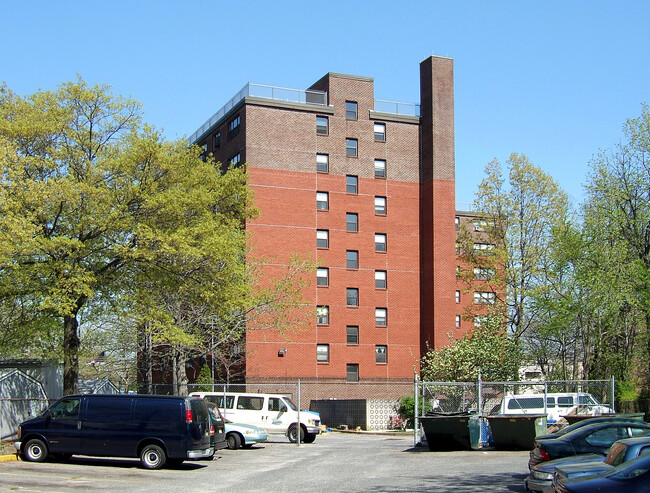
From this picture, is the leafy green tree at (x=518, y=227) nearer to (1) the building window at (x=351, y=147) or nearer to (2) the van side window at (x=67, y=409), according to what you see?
(1) the building window at (x=351, y=147)

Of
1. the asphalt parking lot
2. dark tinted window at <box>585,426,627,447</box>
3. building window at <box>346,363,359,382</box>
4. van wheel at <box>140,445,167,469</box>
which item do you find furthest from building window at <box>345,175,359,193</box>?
dark tinted window at <box>585,426,627,447</box>

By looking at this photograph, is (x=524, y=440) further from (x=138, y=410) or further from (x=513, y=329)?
(x=513, y=329)

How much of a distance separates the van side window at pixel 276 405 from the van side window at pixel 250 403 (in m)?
0.36

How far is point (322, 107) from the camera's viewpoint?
55.4 metres

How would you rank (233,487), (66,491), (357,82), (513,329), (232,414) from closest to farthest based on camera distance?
(66,491) → (233,487) → (232,414) → (513,329) → (357,82)

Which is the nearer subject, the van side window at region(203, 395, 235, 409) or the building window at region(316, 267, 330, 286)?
the van side window at region(203, 395, 235, 409)

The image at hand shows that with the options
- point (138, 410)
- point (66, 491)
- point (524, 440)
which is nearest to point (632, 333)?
point (524, 440)

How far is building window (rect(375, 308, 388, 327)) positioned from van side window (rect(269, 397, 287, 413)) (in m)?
25.9

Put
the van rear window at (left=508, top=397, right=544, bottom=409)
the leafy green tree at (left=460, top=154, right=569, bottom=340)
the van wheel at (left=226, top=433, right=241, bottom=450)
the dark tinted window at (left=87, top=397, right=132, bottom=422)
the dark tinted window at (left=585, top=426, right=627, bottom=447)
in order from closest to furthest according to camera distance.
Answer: the dark tinted window at (left=585, top=426, right=627, bottom=447), the dark tinted window at (left=87, top=397, right=132, bottom=422), the van wheel at (left=226, top=433, right=241, bottom=450), the van rear window at (left=508, top=397, right=544, bottom=409), the leafy green tree at (left=460, top=154, right=569, bottom=340)

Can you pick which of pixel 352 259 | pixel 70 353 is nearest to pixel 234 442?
pixel 70 353

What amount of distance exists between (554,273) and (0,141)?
30.2 metres

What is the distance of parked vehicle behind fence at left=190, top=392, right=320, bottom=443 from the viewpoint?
2950 cm

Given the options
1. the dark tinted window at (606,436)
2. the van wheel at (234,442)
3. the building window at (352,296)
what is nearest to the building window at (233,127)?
the building window at (352,296)

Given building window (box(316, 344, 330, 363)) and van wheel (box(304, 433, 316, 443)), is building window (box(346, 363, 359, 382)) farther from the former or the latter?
van wheel (box(304, 433, 316, 443))
